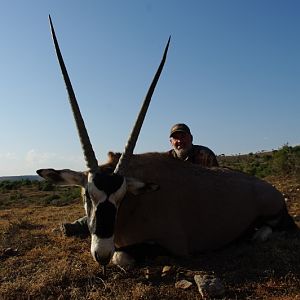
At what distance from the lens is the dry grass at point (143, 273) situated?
4680mm

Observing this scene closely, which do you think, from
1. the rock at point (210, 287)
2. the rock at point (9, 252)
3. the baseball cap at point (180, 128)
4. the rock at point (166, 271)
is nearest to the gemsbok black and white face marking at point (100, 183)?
the rock at point (166, 271)

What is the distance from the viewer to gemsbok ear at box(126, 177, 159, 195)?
5.84 metres

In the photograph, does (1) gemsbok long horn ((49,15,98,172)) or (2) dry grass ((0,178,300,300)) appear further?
(1) gemsbok long horn ((49,15,98,172))

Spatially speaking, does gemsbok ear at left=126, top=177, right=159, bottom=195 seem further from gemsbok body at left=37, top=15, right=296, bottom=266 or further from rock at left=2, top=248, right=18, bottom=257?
rock at left=2, top=248, right=18, bottom=257

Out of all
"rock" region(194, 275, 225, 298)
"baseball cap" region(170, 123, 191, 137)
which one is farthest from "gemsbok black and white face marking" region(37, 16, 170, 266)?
"baseball cap" region(170, 123, 191, 137)

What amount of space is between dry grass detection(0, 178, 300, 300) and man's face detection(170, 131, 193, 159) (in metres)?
2.51

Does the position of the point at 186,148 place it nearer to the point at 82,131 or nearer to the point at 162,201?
the point at 162,201

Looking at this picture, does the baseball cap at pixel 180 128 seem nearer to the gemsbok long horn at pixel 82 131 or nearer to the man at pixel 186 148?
the man at pixel 186 148

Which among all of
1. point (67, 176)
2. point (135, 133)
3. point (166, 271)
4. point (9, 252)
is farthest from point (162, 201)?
point (9, 252)

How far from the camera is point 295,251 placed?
20.2 ft

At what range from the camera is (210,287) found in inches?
182

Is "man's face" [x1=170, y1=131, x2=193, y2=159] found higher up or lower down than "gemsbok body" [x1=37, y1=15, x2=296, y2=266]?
higher up

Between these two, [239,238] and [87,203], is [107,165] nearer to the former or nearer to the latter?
[87,203]

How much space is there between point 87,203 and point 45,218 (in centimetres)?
627
